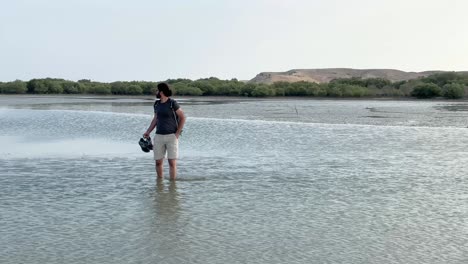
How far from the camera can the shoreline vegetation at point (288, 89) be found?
58.1 meters

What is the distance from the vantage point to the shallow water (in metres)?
6.59

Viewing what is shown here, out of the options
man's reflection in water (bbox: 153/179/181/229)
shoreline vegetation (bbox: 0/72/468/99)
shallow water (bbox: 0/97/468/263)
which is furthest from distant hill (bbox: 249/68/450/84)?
man's reflection in water (bbox: 153/179/181/229)

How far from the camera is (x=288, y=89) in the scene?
219ft

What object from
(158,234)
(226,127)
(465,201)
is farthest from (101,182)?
(226,127)

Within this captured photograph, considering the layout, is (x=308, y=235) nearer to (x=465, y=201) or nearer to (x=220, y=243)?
(x=220, y=243)

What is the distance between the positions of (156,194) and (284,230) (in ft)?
9.55

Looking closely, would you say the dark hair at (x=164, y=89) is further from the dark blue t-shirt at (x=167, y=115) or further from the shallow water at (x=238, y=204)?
the shallow water at (x=238, y=204)

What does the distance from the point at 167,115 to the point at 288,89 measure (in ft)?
184

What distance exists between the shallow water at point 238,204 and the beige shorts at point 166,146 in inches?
18.7

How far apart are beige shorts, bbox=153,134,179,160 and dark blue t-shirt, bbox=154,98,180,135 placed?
104 mm

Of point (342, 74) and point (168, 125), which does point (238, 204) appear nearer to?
point (168, 125)

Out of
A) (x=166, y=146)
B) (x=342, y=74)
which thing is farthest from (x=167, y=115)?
(x=342, y=74)

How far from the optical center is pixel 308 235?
7.25m

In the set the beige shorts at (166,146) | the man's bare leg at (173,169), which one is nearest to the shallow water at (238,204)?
the man's bare leg at (173,169)
